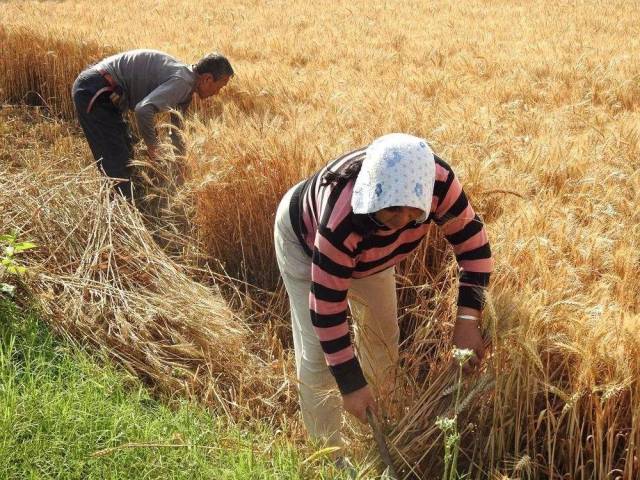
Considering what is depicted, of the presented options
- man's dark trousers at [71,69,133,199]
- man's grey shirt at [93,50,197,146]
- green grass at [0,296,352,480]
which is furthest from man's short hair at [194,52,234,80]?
green grass at [0,296,352,480]

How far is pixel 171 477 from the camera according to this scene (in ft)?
6.55

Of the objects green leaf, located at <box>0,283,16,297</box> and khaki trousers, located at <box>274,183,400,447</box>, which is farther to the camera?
green leaf, located at <box>0,283,16,297</box>

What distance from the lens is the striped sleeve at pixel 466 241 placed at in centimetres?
195

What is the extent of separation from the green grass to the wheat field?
0.39m

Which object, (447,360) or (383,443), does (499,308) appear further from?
(383,443)

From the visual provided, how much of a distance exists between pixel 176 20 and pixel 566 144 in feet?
27.5

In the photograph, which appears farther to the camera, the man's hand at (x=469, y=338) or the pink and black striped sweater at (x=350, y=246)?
the man's hand at (x=469, y=338)

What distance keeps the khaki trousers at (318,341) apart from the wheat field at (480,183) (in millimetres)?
111

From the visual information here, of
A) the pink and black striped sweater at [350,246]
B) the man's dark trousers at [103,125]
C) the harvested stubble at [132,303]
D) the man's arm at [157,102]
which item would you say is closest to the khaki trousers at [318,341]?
the pink and black striped sweater at [350,246]

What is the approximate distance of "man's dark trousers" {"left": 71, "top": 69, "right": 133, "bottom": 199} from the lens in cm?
430

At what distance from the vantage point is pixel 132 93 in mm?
4281

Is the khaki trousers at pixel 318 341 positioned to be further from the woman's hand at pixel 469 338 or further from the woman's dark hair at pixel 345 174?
the woman's dark hair at pixel 345 174

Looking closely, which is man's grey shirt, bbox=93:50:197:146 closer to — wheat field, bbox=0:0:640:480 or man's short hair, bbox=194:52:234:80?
man's short hair, bbox=194:52:234:80

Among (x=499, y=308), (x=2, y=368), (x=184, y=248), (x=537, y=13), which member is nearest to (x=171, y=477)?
(x=2, y=368)
